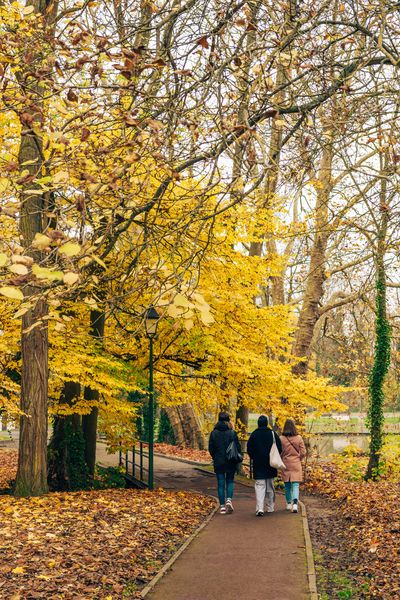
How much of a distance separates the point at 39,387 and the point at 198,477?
28.7ft

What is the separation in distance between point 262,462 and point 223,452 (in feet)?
2.37

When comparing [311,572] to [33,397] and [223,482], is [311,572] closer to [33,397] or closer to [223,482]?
[223,482]

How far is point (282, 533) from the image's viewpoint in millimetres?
10336

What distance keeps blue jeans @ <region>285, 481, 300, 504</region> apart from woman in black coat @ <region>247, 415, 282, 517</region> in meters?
0.45

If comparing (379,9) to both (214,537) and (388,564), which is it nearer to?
(388,564)

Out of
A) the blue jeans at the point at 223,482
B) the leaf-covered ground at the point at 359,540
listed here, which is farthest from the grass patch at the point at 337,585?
the blue jeans at the point at 223,482

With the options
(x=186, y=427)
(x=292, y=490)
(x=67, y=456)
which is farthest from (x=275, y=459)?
(x=186, y=427)

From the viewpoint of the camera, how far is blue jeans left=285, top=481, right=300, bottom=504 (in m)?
12.5

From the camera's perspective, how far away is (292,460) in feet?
40.6

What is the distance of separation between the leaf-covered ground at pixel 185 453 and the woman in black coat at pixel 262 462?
13568mm

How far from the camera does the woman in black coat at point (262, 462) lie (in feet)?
39.4

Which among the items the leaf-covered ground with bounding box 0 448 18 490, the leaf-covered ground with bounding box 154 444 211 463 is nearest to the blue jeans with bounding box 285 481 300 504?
the leaf-covered ground with bounding box 0 448 18 490

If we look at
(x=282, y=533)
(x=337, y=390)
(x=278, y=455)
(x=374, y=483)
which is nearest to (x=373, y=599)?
(x=282, y=533)

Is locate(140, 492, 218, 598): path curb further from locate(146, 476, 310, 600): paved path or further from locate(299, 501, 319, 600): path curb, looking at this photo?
locate(299, 501, 319, 600): path curb
